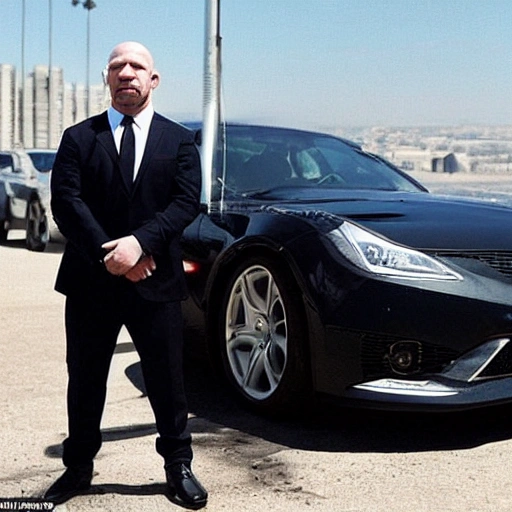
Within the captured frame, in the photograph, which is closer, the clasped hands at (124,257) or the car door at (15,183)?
the clasped hands at (124,257)

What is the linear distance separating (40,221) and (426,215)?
29.2 ft

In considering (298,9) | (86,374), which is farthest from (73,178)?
(298,9)

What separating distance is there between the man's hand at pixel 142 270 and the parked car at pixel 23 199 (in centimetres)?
927

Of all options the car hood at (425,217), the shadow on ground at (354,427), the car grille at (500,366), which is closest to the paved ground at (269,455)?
the shadow on ground at (354,427)

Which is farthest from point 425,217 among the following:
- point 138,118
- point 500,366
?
point 138,118

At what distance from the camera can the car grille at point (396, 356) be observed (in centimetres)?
376

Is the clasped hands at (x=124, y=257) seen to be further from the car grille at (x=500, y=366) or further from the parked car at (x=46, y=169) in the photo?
the parked car at (x=46, y=169)

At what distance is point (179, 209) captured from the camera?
3121mm

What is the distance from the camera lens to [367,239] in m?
3.86

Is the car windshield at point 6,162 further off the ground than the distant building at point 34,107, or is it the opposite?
the distant building at point 34,107

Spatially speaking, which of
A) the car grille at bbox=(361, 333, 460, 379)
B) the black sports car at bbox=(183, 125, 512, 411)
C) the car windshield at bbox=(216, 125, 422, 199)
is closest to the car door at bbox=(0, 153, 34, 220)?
the car windshield at bbox=(216, 125, 422, 199)

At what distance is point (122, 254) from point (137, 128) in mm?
430

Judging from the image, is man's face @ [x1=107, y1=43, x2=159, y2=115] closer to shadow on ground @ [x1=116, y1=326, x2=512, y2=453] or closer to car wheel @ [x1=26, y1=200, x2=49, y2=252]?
shadow on ground @ [x1=116, y1=326, x2=512, y2=453]

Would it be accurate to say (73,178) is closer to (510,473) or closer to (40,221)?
(510,473)
